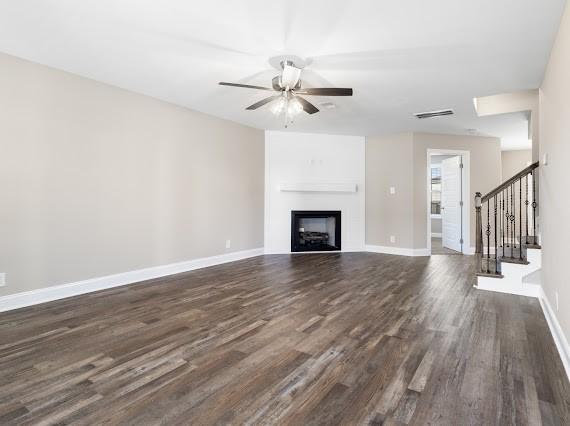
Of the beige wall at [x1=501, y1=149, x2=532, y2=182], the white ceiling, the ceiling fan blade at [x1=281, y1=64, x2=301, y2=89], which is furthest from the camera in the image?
the beige wall at [x1=501, y1=149, x2=532, y2=182]

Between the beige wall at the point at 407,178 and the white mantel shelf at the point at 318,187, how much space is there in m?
0.45

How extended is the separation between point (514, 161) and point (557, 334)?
6775 millimetres

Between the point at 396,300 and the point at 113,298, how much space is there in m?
3.07

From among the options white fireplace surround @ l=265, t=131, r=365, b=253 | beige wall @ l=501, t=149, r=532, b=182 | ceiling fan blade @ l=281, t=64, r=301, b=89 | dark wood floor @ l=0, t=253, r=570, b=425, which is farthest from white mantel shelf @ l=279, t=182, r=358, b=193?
beige wall @ l=501, t=149, r=532, b=182

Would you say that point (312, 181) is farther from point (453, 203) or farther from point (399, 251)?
point (453, 203)

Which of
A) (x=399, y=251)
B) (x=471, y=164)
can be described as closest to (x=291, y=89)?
(x=399, y=251)

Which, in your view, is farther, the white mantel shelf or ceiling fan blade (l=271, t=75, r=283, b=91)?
the white mantel shelf

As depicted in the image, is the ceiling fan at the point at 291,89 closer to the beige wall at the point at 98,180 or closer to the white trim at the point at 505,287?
the beige wall at the point at 98,180

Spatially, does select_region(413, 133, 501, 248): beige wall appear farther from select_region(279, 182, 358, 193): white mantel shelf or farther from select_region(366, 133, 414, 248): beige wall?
select_region(279, 182, 358, 193): white mantel shelf

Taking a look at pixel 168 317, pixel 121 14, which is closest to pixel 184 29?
pixel 121 14

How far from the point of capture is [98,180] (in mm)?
3584

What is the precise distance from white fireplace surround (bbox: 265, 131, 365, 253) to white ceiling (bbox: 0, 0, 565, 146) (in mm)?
2119

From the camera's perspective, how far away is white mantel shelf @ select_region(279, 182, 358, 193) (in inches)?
238

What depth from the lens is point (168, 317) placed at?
278 centimetres
